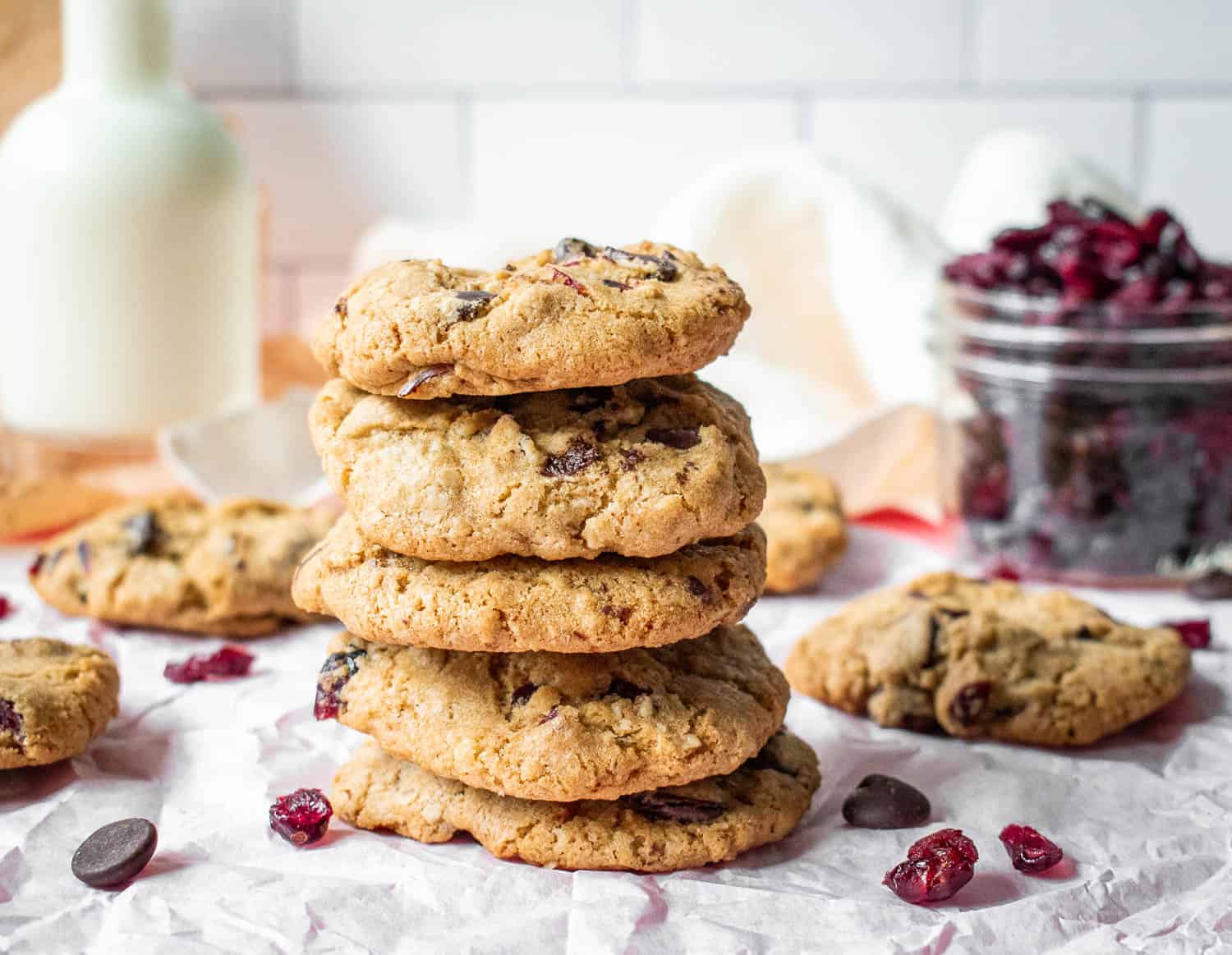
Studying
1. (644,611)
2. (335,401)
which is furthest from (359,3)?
(644,611)

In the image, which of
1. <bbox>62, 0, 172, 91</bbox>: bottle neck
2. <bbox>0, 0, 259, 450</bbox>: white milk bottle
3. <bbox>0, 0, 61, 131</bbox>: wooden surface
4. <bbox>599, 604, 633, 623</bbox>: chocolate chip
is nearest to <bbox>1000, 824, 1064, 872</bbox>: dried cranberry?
<bbox>599, 604, 633, 623</bbox>: chocolate chip

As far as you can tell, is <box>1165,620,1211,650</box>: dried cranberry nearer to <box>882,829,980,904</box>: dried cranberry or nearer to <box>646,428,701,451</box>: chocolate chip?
<box>882,829,980,904</box>: dried cranberry

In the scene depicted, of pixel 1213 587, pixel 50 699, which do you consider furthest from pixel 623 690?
pixel 1213 587

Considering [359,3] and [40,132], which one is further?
[359,3]

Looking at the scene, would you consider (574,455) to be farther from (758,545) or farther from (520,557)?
(758,545)

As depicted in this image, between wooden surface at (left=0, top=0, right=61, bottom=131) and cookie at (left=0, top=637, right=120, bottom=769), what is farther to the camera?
wooden surface at (left=0, top=0, right=61, bottom=131)

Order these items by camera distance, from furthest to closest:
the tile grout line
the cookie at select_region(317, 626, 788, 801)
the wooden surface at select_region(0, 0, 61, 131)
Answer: the tile grout line
the wooden surface at select_region(0, 0, 61, 131)
the cookie at select_region(317, 626, 788, 801)
